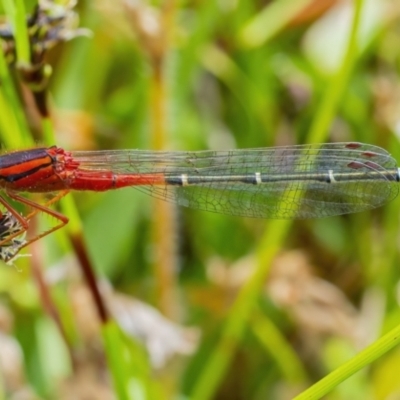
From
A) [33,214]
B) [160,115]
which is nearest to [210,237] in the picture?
[160,115]

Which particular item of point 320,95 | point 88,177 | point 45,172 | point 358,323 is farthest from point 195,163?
point 320,95

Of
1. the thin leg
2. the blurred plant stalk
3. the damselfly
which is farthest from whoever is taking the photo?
the blurred plant stalk

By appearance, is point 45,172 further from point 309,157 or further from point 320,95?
point 320,95

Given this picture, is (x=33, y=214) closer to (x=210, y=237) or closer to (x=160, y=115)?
(x=160, y=115)

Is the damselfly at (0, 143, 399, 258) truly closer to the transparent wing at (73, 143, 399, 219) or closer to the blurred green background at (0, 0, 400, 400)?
the transparent wing at (73, 143, 399, 219)

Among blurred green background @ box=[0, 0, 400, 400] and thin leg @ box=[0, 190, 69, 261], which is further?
blurred green background @ box=[0, 0, 400, 400]

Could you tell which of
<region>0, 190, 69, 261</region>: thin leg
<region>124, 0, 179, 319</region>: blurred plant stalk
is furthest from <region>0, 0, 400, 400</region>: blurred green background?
<region>0, 190, 69, 261</region>: thin leg
